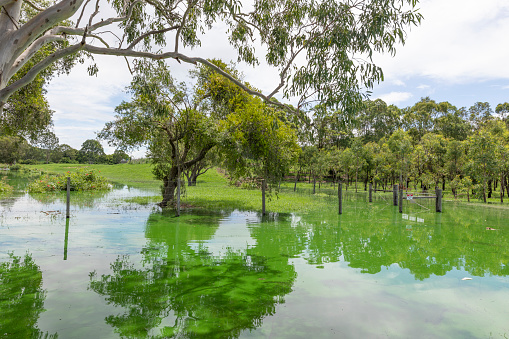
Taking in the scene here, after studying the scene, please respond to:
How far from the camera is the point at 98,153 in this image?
4109 inches

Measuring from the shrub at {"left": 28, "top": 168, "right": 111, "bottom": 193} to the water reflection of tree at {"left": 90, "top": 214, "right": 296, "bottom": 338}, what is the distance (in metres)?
20.0

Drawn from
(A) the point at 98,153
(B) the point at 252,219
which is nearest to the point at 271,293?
(B) the point at 252,219

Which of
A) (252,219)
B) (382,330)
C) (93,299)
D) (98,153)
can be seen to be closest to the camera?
(382,330)

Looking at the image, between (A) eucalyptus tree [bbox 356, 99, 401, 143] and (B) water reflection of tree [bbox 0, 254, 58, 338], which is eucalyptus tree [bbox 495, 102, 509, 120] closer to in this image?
(A) eucalyptus tree [bbox 356, 99, 401, 143]

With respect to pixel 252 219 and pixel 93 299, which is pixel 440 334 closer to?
pixel 93 299

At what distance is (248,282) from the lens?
6.05 metres

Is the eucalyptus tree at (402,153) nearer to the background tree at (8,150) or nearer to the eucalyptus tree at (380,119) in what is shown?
the eucalyptus tree at (380,119)

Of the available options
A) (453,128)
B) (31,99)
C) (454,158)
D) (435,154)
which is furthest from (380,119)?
(31,99)

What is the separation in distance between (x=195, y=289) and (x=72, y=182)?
2520cm

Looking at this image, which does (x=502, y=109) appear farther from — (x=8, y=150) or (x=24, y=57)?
(x=8, y=150)

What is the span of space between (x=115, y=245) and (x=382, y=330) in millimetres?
7419

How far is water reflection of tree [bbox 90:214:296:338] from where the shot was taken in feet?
→ 13.9

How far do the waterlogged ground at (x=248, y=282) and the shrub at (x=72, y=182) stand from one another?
1393cm

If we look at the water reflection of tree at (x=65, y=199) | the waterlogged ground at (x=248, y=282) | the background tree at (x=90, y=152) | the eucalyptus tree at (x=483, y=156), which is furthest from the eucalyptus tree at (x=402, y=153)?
the background tree at (x=90, y=152)
